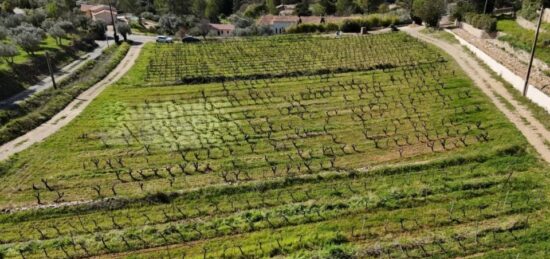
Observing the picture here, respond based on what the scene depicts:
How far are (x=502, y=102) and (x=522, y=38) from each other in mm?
19845

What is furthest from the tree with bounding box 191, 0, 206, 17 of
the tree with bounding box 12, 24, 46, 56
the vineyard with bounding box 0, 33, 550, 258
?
the vineyard with bounding box 0, 33, 550, 258

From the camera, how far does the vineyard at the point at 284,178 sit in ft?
64.5

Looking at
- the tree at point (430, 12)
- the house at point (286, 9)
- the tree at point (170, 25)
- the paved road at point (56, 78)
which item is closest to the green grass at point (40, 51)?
the paved road at point (56, 78)

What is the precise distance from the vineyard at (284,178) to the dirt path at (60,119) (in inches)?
43.2

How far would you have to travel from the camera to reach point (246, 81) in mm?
44375

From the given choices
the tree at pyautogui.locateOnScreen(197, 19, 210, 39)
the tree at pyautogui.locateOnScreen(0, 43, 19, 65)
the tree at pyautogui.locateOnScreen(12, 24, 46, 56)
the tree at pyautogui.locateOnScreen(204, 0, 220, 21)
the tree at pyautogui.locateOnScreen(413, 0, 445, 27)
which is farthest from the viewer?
the tree at pyautogui.locateOnScreen(204, 0, 220, 21)

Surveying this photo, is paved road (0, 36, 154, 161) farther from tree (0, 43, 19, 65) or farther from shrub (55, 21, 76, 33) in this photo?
shrub (55, 21, 76, 33)

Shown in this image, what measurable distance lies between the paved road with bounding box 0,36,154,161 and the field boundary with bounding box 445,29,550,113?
116 ft

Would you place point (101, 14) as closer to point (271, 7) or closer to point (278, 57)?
point (278, 57)

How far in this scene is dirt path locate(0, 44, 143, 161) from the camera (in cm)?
2975

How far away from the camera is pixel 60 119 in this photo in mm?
35094

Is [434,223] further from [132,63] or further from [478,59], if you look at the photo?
[132,63]

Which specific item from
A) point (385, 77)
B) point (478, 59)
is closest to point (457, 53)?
point (478, 59)

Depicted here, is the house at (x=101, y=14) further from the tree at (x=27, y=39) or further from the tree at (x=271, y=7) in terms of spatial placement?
the tree at (x=271, y=7)
